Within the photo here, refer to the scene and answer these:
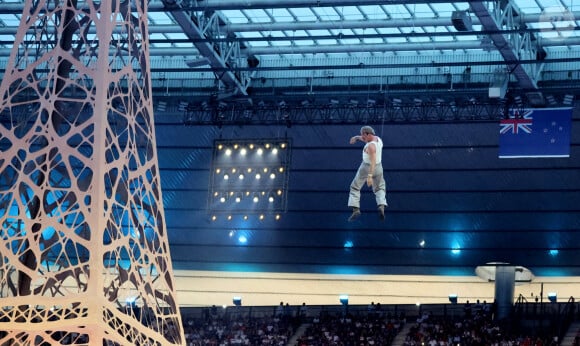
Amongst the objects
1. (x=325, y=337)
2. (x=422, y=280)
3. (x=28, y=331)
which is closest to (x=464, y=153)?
(x=422, y=280)

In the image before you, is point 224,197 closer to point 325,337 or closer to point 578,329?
point 325,337

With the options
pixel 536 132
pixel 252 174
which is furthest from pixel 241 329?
pixel 536 132

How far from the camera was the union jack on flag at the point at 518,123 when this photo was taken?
103 feet

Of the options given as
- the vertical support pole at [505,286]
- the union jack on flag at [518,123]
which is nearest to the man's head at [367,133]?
the union jack on flag at [518,123]

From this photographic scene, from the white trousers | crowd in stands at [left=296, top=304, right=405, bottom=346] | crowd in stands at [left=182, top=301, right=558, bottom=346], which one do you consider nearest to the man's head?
the white trousers

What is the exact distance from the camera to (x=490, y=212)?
36.5 m

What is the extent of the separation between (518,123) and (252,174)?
30.7ft

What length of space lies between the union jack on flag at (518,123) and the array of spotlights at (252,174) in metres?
7.55

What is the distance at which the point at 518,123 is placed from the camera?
1235 inches

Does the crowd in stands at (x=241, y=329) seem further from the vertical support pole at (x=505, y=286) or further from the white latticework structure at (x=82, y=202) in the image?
the white latticework structure at (x=82, y=202)

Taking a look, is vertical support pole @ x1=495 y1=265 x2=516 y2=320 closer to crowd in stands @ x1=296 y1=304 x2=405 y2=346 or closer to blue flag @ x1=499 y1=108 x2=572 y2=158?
crowd in stands @ x1=296 y1=304 x2=405 y2=346

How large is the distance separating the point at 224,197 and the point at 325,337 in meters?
6.02

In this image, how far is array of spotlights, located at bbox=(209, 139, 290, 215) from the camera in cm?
3516

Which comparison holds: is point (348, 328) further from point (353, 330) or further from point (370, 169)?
point (370, 169)
